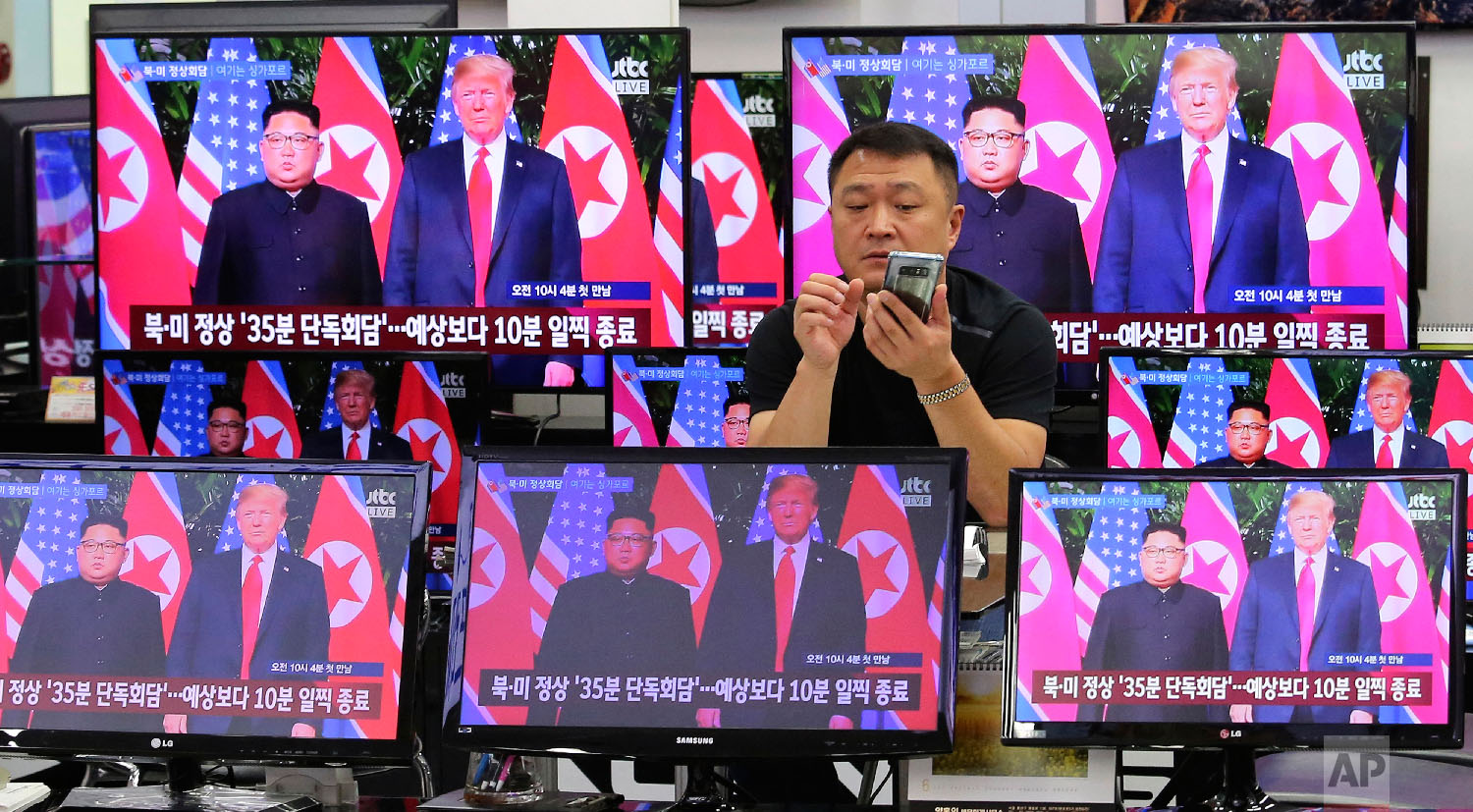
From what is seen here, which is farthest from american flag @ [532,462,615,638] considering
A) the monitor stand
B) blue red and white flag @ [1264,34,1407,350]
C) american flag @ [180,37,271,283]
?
blue red and white flag @ [1264,34,1407,350]

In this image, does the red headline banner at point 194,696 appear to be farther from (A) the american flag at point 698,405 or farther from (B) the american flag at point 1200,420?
(B) the american flag at point 1200,420

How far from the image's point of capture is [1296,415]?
2779 mm

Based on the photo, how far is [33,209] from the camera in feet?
12.2

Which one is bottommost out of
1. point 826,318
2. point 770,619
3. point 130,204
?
point 770,619

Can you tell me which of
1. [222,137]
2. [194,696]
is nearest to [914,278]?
[194,696]

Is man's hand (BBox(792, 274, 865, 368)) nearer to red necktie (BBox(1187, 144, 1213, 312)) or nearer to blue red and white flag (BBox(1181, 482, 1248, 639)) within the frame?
blue red and white flag (BBox(1181, 482, 1248, 639))

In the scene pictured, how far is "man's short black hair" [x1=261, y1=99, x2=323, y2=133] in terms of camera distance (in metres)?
3.33

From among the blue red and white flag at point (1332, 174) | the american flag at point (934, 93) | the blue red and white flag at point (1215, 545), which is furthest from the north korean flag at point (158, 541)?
the blue red and white flag at point (1332, 174)

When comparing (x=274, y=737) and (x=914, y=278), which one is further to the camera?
(x=914, y=278)

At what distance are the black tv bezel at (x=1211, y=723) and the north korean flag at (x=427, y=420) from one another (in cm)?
148

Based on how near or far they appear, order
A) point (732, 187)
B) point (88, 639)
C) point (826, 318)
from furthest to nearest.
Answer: point (732, 187)
point (826, 318)
point (88, 639)

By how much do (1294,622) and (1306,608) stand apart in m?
0.02

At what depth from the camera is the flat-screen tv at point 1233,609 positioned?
63.3 inches

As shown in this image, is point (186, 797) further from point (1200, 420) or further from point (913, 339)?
point (1200, 420)
